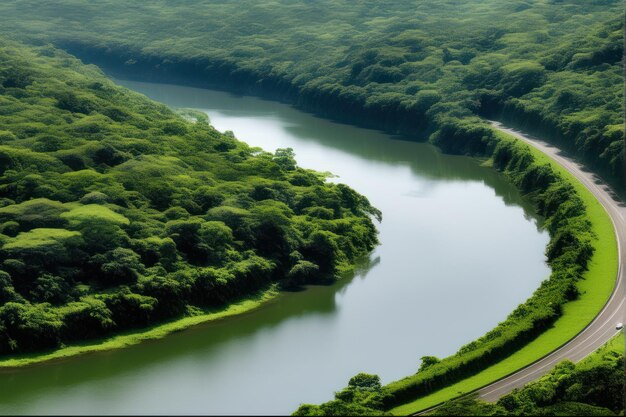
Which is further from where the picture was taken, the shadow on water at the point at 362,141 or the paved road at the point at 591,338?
the shadow on water at the point at 362,141

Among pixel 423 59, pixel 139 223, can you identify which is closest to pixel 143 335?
pixel 139 223

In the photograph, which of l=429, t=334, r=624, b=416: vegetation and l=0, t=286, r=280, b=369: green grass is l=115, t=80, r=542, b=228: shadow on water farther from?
l=429, t=334, r=624, b=416: vegetation

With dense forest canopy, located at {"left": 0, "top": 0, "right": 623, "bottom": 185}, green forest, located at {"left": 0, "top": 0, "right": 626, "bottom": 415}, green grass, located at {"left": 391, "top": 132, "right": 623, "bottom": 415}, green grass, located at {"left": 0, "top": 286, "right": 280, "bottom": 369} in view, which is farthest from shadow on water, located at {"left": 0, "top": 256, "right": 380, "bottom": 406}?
dense forest canopy, located at {"left": 0, "top": 0, "right": 623, "bottom": 185}

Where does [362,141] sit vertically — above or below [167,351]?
above

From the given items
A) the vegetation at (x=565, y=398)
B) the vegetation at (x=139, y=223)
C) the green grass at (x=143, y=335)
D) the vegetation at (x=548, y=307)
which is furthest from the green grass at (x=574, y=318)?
the green grass at (x=143, y=335)


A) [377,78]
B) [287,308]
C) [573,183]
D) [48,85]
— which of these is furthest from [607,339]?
[377,78]

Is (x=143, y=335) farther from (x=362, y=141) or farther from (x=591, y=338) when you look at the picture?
(x=362, y=141)

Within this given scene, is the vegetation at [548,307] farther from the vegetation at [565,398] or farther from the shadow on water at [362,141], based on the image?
the shadow on water at [362,141]
